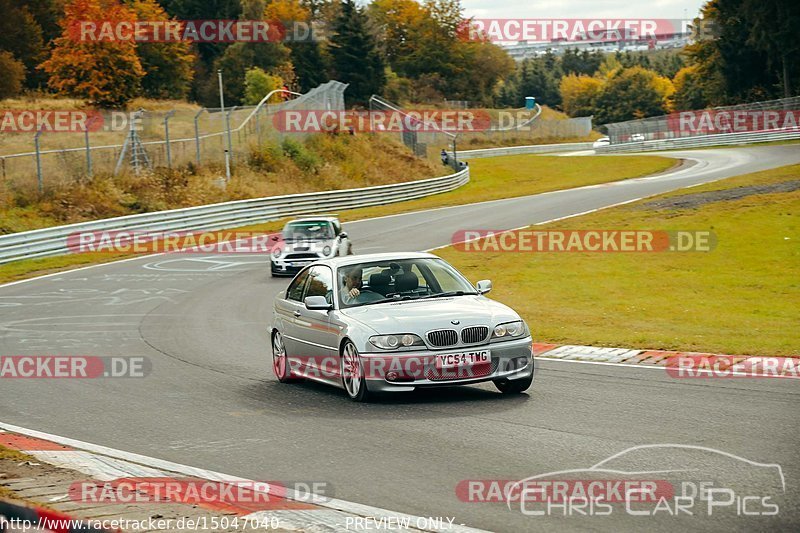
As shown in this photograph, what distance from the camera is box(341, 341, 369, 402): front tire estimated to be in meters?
10.3

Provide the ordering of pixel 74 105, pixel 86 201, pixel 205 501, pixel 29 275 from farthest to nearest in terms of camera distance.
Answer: pixel 74 105 → pixel 86 201 → pixel 29 275 → pixel 205 501

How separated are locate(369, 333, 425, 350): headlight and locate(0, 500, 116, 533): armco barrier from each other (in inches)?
226

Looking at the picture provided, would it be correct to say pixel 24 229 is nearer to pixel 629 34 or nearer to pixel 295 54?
pixel 629 34

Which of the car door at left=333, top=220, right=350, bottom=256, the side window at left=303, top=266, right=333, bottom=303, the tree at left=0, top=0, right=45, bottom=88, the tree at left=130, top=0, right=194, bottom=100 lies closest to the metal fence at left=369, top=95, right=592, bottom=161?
the tree at left=130, top=0, right=194, bottom=100

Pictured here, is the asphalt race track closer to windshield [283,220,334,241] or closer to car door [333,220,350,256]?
car door [333,220,350,256]

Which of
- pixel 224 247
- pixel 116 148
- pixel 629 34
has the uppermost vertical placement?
pixel 629 34

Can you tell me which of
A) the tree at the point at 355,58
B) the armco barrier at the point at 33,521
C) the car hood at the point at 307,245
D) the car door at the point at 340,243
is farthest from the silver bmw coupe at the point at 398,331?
the tree at the point at 355,58

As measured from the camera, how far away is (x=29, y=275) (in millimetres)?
27672

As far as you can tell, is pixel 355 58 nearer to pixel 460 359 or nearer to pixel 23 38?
pixel 23 38

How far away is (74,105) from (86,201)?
23.5 meters

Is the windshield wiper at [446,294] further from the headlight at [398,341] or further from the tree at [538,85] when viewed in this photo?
the tree at [538,85]

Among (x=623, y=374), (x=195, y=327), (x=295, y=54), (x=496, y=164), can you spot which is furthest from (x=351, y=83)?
(x=623, y=374)

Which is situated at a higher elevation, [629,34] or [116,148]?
[629,34]

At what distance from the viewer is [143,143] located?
4369 cm
